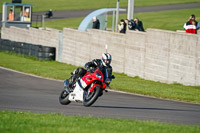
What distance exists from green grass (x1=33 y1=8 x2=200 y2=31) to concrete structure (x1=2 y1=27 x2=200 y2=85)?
12.8 metres

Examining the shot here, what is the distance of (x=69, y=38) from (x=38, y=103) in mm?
15106

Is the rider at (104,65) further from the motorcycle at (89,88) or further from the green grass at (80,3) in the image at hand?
the green grass at (80,3)

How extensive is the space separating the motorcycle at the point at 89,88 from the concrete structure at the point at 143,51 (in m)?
7.69

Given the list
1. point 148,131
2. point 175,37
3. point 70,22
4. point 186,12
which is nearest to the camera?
point 148,131

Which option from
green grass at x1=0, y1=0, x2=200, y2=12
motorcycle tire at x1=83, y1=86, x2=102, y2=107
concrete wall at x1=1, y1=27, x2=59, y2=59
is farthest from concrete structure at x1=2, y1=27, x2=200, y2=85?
green grass at x1=0, y1=0, x2=200, y2=12

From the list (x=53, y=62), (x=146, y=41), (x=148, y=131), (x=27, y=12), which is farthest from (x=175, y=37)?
(x=27, y=12)

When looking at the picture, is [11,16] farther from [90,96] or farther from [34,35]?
[90,96]

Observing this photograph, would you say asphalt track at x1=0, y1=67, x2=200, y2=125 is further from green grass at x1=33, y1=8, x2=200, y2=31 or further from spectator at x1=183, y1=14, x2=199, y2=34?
green grass at x1=33, y1=8, x2=200, y2=31

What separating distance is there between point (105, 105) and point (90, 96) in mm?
1744

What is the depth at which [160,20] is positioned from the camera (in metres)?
45.5

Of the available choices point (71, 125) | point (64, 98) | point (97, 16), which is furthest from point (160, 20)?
point (71, 125)

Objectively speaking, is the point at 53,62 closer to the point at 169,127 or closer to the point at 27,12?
the point at 27,12

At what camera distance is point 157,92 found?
17.9 metres

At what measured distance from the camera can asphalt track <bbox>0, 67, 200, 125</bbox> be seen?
39.5 feet
